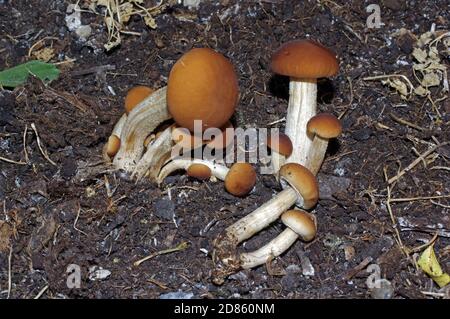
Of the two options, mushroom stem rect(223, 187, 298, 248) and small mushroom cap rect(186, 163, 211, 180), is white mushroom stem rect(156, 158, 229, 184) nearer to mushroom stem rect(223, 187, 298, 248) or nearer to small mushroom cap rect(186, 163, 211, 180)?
small mushroom cap rect(186, 163, 211, 180)

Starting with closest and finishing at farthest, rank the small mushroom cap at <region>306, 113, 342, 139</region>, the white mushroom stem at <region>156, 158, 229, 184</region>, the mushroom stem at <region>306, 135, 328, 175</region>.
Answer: the small mushroom cap at <region>306, 113, 342, 139</region>
the mushroom stem at <region>306, 135, 328, 175</region>
the white mushroom stem at <region>156, 158, 229, 184</region>

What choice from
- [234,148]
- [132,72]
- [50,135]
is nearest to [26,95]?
A: [50,135]

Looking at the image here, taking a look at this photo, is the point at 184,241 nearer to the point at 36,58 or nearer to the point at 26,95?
the point at 26,95

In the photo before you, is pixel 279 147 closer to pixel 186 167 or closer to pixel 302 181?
pixel 302 181

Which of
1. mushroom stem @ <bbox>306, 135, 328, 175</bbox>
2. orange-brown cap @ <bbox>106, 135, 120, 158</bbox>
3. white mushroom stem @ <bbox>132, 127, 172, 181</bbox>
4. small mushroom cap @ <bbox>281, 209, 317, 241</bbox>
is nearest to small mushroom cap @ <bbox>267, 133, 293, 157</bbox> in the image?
mushroom stem @ <bbox>306, 135, 328, 175</bbox>

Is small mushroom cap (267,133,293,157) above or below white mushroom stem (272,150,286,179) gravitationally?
above

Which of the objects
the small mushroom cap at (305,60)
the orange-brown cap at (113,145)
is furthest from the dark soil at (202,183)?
the small mushroom cap at (305,60)
